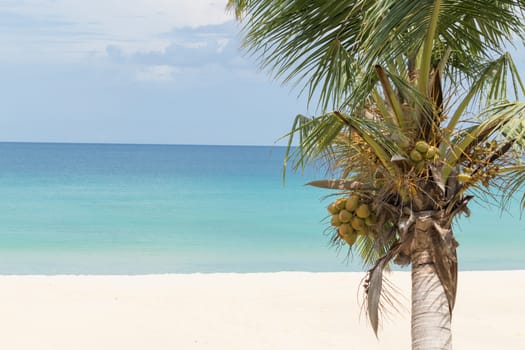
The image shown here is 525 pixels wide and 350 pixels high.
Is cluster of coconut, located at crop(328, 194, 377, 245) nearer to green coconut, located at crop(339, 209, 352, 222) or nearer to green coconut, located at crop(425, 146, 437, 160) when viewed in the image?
green coconut, located at crop(339, 209, 352, 222)

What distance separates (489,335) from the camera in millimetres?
8727

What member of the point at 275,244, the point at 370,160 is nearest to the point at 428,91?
the point at 370,160

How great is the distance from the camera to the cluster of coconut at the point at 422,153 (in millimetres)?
4359

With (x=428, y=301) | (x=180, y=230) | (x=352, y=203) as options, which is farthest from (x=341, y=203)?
(x=180, y=230)

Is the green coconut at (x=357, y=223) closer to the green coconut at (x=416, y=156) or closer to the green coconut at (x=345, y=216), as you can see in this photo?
the green coconut at (x=345, y=216)

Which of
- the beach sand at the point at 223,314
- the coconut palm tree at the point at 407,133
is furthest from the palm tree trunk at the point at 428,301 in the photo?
the beach sand at the point at 223,314

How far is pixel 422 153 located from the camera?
4.38 metres

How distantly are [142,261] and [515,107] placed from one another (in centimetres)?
1597

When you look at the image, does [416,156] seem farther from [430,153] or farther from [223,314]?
[223,314]

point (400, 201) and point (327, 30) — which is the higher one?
point (327, 30)

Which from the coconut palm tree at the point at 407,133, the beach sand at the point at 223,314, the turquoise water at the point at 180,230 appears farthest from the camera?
the turquoise water at the point at 180,230

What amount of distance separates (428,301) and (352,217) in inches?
26.2

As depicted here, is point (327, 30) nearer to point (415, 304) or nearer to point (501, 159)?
point (501, 159)

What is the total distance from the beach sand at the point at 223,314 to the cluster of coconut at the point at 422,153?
12.4 ft
